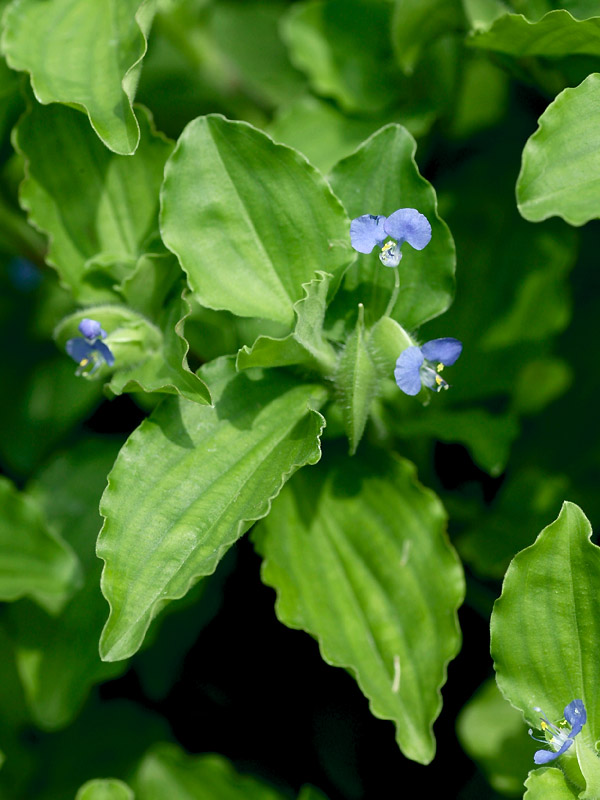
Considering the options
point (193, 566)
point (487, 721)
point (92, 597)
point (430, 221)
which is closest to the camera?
point (193, 566)

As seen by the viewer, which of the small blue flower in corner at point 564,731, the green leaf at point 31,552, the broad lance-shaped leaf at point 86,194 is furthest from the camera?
the green leaf at point 31,552

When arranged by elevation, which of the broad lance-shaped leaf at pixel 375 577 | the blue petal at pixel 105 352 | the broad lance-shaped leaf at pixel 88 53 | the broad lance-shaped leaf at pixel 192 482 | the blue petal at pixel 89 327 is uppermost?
the broad lance-shaped leaf at pixel 88 53

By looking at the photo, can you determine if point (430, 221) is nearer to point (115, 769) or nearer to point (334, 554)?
point (334, 554)

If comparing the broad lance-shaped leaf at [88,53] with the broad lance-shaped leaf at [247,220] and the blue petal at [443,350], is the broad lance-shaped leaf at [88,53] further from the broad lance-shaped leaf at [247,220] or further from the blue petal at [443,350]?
the blue petal at [443,350]

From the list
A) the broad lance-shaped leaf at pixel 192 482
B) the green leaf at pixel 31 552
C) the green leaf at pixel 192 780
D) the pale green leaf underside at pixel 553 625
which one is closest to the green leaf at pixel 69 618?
the green leaf at pixel 31 552

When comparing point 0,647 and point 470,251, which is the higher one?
point 470,251

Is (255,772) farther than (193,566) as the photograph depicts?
Yes

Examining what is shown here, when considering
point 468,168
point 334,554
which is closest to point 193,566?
point 334,554

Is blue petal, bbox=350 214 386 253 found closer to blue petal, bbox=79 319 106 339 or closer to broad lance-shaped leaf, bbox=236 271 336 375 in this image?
broad lance-shaped leaf, bbox=236 271 336 375
